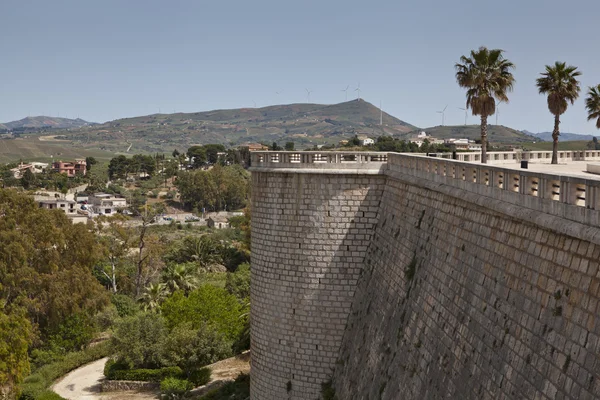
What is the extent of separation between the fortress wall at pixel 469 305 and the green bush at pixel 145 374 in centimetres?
1867

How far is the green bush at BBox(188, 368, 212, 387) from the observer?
3725cm

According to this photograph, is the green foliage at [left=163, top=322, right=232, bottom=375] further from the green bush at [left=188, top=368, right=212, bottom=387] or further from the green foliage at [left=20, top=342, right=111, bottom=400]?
the green foliage at [left=20, top=342, right=111, bottom=400]

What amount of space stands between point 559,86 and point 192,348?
22772mm

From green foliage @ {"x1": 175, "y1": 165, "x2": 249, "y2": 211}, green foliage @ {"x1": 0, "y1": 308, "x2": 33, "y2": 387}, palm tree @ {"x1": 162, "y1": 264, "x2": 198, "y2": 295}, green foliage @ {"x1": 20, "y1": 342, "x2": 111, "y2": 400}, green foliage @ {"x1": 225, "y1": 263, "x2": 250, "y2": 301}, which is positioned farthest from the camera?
green foliage @ {"x1": 175, "y1": 165, "x2": 249, "y2": 211}

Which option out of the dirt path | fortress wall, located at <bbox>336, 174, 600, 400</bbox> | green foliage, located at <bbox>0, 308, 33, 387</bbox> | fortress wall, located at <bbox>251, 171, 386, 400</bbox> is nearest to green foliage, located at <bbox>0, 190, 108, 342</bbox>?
the dirt path

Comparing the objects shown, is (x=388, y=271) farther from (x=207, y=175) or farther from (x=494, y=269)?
(x=207, y=175)

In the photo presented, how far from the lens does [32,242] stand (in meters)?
46.5

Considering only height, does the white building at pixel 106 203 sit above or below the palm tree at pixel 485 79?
below

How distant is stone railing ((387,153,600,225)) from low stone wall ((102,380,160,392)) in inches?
1006

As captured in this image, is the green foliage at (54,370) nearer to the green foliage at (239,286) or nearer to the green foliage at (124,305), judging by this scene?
the green foliage at (124,305)

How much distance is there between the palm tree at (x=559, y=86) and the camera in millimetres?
32125

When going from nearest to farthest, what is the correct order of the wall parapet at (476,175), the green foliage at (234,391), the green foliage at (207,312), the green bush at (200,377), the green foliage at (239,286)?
the wall parapet at (476,175) → the green foliage at (234,391) → the green bush at (200,377) → the green foliage at (207,312) → the green foliage at (239,286)

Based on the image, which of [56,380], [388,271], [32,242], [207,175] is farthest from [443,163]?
[207,175]

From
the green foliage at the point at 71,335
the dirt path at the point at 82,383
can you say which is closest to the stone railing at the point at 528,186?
the dirt path at the point at 82,383
